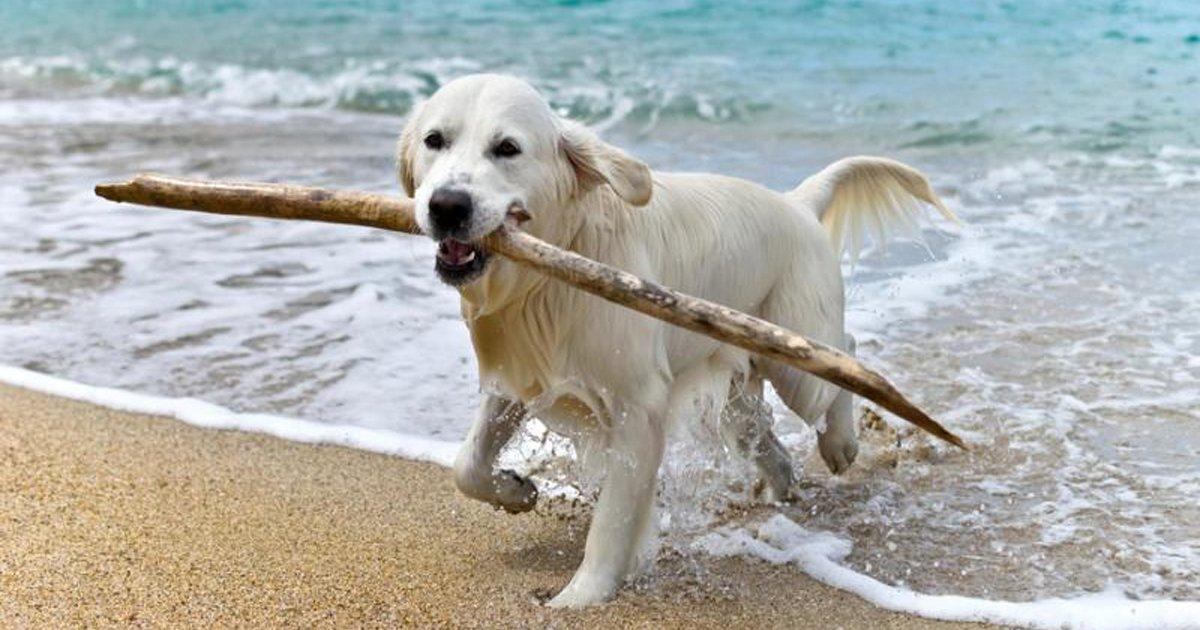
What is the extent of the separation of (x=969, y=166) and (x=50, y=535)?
8539 millimetres

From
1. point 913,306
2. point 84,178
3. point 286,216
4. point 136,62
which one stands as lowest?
point 136,62

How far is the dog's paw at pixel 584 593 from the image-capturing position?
12.5 ft

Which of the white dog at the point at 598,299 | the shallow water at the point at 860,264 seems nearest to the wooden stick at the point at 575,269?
the white dog at the point at 598,299

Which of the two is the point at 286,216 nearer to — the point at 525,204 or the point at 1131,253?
the point at 525,204

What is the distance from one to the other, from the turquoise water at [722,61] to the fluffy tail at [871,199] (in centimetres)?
622

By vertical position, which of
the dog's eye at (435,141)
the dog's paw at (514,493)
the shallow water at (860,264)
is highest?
the dog's eye at (435,141)

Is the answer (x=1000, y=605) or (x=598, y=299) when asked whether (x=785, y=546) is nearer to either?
(x=1000, y=605)

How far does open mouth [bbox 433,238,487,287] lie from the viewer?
356cm

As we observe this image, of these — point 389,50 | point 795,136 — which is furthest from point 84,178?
point 389,50

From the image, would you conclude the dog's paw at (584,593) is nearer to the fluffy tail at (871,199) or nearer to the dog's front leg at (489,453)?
the dog's front leg at (489,453)

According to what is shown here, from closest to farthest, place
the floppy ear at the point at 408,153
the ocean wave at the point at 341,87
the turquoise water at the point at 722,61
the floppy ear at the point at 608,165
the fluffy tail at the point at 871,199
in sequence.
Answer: the floppy ear at the point at 608,165 < the floppy ear at the point at 408,153 < the fluffy tail at the point at 871,199 < the turquoise water at the point at 722,61 < the ocean wave at the point at 341,87

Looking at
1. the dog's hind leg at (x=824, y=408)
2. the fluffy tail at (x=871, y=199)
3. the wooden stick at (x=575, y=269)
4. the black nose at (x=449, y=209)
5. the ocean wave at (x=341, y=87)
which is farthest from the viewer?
the ocean wave at (x=341, y=87)

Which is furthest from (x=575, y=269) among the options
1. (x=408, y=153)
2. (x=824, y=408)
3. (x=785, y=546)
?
(x=824, y=408)

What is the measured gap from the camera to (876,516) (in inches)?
187
